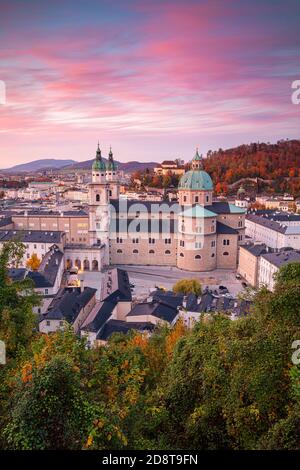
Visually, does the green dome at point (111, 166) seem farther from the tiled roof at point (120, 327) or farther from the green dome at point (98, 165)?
the tiled roof at point (120, 327)

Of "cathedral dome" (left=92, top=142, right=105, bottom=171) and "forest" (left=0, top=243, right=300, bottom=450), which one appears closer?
"forest" (left=0, top=243, right=300, bottom=450)

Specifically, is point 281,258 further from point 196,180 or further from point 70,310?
point 196,180

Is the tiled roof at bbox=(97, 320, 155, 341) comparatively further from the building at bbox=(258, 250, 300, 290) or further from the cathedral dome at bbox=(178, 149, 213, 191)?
the cathedral dome at bbox=(178, 149, 213, 191)

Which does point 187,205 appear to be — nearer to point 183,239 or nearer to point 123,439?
point 183,239

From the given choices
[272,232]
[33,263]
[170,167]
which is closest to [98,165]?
[33,263]

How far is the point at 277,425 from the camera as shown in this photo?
7.30 metres

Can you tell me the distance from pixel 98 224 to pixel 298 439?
44.3 meters

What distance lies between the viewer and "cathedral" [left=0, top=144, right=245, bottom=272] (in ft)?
156

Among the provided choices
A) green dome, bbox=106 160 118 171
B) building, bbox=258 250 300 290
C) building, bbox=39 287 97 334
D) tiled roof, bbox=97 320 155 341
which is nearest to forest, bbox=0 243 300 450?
tiled roof, bbox=97 320 155 341

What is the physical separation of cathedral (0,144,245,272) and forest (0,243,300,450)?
35.9m

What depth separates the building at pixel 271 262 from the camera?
115ft

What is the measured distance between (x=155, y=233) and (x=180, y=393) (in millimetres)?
40778

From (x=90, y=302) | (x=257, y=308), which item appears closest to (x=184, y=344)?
(x=257, y=308)

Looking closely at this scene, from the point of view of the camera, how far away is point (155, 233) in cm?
5038
